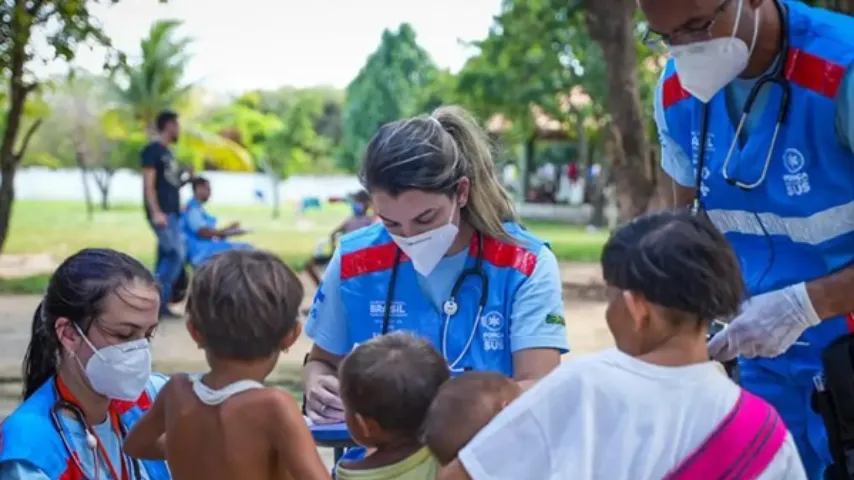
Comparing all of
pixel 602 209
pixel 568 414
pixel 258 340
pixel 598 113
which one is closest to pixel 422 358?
pixel 258 340

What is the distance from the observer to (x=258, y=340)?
2.40 meters

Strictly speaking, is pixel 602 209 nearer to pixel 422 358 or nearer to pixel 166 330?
pixel 166 330

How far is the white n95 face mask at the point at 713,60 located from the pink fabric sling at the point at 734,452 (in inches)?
39.9

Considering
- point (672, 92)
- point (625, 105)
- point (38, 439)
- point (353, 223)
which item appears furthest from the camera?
point (625, 105)

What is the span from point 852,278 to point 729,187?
363mm

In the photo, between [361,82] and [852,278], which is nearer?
[852,278]

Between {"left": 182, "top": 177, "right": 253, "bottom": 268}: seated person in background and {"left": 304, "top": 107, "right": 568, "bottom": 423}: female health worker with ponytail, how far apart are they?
8016 mm

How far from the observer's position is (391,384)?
233 centimetres

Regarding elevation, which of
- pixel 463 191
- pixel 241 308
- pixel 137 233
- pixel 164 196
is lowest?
pixel 137 233

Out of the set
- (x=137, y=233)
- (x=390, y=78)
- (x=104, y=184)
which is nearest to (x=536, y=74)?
(x=137, y=233)

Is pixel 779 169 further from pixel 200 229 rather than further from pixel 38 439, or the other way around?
pixel 200 229

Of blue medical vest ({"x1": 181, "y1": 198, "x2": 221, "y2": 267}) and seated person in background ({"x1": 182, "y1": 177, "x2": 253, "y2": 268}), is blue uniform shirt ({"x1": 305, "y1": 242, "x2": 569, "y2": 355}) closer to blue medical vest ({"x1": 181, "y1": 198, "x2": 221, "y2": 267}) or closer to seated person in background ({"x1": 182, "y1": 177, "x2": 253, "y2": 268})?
seated person in background ({"x1": 182, "y1": 177, "x2": 253, "y2": 268})

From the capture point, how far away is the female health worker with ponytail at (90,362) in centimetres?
280

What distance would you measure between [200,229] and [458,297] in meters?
8.43
